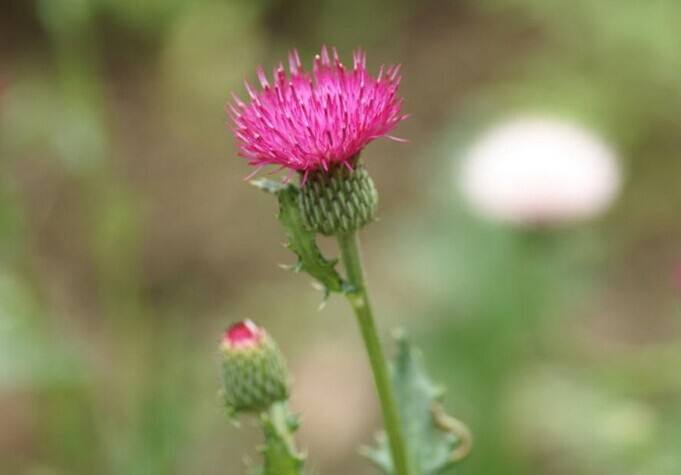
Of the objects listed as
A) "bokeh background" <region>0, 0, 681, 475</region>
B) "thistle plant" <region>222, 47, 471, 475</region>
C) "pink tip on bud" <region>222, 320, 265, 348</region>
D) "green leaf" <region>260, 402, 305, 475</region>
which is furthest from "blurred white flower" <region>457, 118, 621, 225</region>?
"green leaf" <region>260, 402, 305, 475</region>

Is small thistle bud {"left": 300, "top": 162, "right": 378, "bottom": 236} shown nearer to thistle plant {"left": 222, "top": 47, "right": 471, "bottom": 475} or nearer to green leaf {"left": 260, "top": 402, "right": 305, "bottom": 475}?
thistle plant {"left": 222, "top": 47, "right": 471, "bottom": 475}

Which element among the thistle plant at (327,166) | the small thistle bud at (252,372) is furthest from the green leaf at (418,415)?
the small thistle bud at (252,372)

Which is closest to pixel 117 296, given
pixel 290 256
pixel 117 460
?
pixel 117 460

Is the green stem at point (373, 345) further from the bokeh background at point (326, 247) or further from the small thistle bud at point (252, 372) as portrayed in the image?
the bokeh background at point (326, 247)

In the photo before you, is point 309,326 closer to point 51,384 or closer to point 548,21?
point 51,384

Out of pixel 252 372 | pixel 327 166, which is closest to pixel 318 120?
pixel 327 166

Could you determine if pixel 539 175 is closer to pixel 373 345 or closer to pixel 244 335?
pixel 244 335
